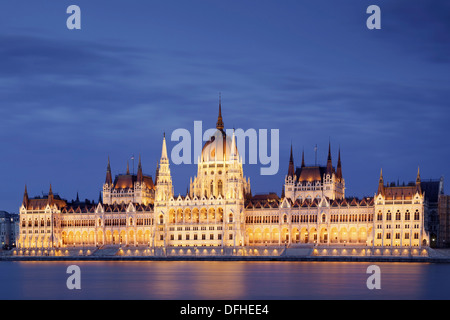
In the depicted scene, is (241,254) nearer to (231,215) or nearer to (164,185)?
(231,215)

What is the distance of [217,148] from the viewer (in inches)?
5758

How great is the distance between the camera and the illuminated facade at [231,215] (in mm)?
125750

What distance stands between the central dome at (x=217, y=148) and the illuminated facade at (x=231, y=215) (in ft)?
0.62

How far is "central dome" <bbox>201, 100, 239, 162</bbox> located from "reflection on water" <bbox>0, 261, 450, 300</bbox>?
52054 mm

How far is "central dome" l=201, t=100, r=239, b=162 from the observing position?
14525cm

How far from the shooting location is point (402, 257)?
115188 mm

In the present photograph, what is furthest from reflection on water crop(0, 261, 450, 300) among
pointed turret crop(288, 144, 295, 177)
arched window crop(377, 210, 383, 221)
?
pointed turret crop(288, 144, 295, 177)

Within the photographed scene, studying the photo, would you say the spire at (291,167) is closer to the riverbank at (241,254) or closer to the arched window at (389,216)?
the riverbank at (241,254)

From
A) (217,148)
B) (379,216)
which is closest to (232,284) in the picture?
(379,216)

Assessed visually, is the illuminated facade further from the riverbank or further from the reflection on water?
the reflection on water

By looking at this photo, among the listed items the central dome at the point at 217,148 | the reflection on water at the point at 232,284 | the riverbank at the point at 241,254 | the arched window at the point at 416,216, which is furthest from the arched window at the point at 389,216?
the central dome at the point at 217,148
